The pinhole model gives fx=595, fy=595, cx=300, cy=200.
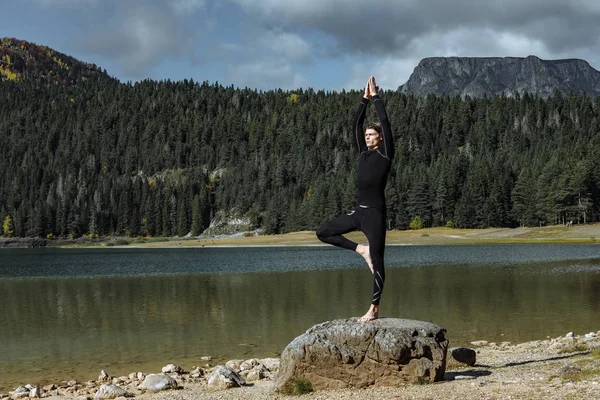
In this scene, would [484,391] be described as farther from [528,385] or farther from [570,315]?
[570,315]

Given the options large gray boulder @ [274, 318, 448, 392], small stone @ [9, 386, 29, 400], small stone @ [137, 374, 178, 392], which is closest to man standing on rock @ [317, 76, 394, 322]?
large gray boulder @ [274, 318, 448, 392]

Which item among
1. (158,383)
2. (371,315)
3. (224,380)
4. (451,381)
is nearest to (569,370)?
(451,381)

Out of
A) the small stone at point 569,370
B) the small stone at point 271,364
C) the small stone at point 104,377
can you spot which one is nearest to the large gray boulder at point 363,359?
the small stone at point 569,370

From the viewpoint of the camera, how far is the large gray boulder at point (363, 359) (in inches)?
425

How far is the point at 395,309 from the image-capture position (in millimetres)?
26500

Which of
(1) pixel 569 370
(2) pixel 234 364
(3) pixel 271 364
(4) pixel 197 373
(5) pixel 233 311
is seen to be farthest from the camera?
(5) pixel 233 311

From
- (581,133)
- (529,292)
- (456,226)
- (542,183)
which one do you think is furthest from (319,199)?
(529,292)

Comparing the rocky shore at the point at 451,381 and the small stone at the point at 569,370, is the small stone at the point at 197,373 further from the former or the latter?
the small stone at the point at 569,370

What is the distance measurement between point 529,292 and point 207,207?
169411 millimetres

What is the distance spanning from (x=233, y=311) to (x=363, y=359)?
1766 centimetres

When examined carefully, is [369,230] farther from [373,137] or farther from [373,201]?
[373,137]

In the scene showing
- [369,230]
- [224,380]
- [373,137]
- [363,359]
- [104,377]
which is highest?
[373,137]

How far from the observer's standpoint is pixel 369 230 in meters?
11.2

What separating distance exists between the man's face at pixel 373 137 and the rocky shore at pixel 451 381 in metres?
4.51
